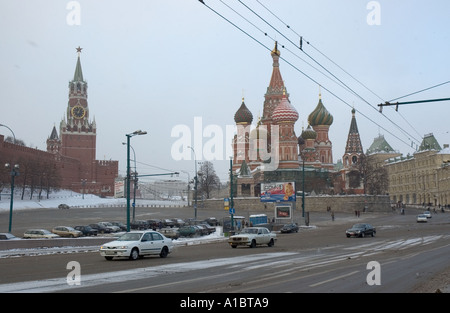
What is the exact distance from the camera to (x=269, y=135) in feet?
375

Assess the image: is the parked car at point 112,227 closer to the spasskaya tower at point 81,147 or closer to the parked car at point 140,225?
the parked car at point 140,225

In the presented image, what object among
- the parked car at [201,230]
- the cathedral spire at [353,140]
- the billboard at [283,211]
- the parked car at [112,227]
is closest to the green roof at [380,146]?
the cathedral spire at [353,140]

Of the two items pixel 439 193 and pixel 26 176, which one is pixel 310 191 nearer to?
pixel 439 193

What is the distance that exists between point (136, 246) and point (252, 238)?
920 centimetres

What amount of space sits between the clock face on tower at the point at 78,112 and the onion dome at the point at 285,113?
75870mm

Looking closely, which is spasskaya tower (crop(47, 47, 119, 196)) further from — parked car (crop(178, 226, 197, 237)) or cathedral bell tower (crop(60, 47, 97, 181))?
parked car (crop(178, 226, 197, 237))

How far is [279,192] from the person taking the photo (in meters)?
66.5

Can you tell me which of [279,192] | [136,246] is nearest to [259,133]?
[279,192]

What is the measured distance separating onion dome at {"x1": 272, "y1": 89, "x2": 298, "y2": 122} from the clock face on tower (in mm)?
75870

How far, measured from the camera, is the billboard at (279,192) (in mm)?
65438

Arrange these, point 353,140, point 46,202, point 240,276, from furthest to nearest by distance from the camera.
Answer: point 353,140 → point 46,202 → point 240,276

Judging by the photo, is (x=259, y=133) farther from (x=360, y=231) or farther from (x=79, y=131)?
(x=360, y=231)

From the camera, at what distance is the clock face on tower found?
6154 inches
